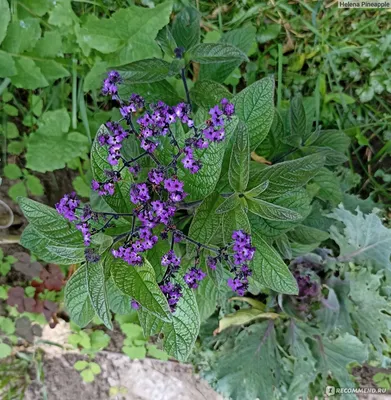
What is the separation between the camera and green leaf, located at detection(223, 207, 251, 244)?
1032mm

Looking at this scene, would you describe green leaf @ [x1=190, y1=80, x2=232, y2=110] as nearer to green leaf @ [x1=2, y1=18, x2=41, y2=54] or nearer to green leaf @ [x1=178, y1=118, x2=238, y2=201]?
green leaf @ [x1=178, y1=118, x2=238, y2=201]

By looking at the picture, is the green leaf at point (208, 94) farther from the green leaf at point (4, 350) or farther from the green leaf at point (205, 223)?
the green leaf at point (4, 350)

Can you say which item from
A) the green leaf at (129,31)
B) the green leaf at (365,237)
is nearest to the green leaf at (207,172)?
the green leaf at (365,237)

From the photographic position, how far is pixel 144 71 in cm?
121

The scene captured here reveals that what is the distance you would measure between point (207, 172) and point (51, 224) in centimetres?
40

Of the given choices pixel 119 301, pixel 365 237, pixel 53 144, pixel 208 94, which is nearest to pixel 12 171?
pixel 53 144

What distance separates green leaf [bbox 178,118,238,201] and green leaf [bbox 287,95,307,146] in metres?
0.41

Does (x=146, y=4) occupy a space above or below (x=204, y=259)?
above

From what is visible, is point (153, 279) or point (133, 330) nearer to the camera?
point (153, 279)

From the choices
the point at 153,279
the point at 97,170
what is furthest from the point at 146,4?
the point at 153,279

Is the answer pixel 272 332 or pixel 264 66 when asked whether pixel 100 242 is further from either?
pixel 264 66

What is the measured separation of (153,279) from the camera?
0.95 metres

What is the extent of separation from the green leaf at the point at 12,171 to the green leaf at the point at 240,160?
128 cm

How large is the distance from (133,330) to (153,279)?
3.61 ft
